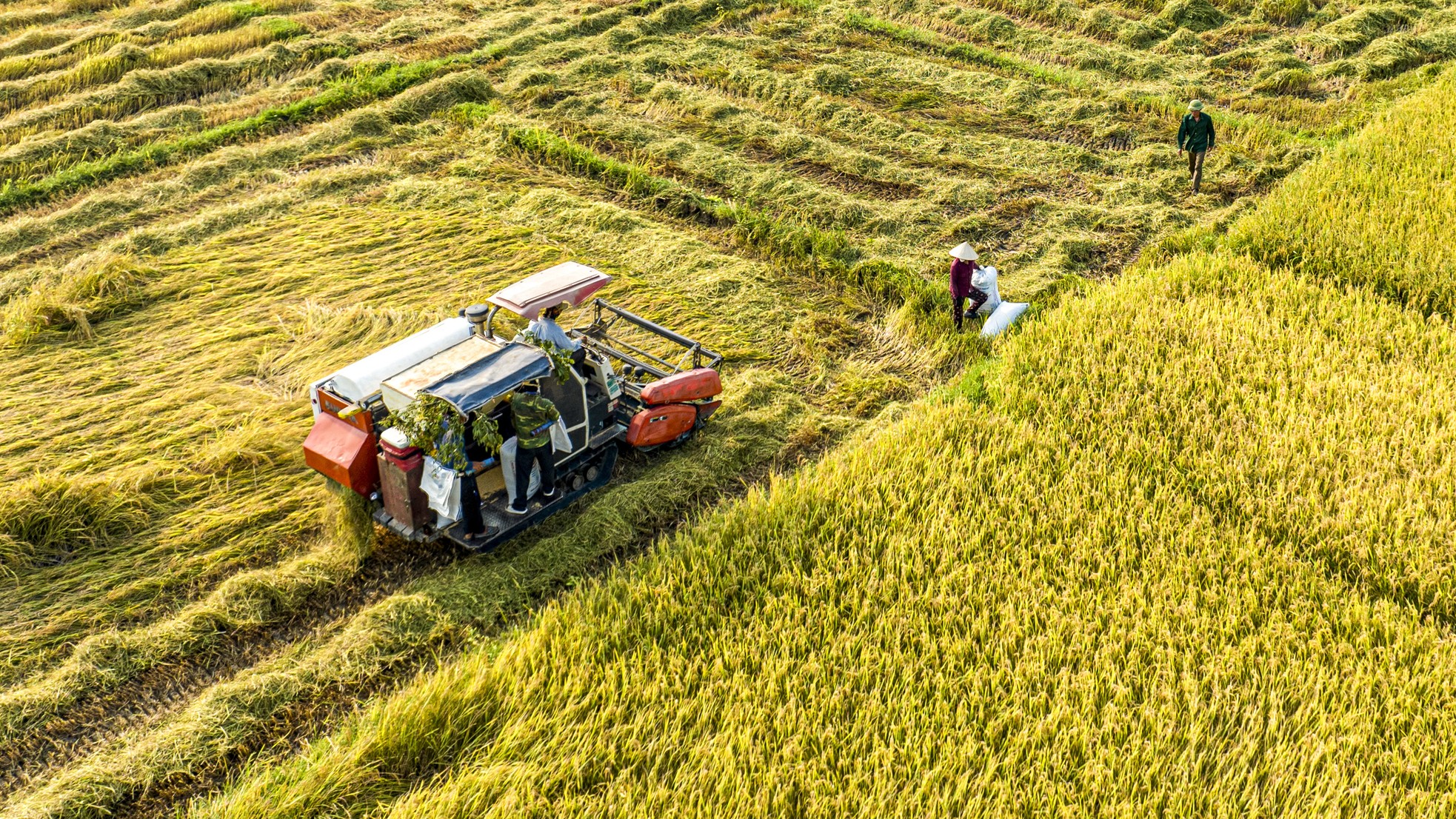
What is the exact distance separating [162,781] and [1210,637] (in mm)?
6522

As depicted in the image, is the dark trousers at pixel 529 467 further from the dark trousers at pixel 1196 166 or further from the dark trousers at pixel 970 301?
the dark trousers at pixel 1196 166

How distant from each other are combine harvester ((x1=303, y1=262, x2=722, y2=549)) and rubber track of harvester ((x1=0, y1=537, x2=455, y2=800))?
1.10 ft

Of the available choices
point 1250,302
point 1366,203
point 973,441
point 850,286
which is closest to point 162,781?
point 973,441

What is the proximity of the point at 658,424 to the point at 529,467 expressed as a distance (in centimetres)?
130

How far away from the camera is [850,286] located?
12.2 metres

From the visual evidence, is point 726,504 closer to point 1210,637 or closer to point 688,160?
point 1210,637

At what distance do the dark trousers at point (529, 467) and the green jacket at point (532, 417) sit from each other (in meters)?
0.09

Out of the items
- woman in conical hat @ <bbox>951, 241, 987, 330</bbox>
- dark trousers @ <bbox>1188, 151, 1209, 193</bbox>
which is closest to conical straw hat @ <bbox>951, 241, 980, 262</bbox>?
woman in conical hat @ <bbox>951, 241, 987, 330</bbox>

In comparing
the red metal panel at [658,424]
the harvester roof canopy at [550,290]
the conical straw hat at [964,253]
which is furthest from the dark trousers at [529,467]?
the conical straw hat at [964,253]

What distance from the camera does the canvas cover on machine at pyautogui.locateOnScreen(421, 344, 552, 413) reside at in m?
7.81

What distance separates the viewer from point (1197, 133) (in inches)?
533

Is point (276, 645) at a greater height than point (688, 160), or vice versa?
point (688, 160)

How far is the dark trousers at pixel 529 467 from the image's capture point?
8297 mm

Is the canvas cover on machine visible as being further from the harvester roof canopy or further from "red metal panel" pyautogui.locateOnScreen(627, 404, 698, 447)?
"red metal panel" pyautogui.locateOnScreen(627, 404, 698, 447)
